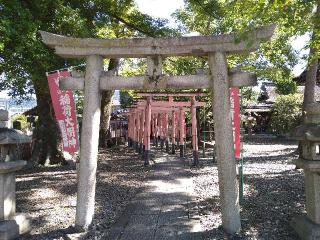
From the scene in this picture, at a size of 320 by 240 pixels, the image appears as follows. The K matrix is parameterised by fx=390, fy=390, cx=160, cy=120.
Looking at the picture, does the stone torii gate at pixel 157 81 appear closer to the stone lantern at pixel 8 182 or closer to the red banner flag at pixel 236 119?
the stone lantern at pixel 8 182

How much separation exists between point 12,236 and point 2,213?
0.42 m

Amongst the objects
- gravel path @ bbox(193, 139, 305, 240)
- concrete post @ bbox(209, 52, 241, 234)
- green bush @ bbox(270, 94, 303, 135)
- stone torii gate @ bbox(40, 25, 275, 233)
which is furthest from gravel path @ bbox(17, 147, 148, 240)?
green bush @ bbox(270, 94, 303, 135)

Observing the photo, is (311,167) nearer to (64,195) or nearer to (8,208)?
(8,208)

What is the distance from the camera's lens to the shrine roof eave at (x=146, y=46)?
660 centimetres

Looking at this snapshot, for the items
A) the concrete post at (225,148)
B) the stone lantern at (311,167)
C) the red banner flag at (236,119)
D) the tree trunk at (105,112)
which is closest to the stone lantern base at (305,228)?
the stone lantern at (311,167)

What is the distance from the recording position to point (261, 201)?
8734mm

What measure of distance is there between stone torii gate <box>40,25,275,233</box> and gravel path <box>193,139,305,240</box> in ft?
1.59

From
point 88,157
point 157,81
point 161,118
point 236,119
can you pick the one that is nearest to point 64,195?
point 88,157

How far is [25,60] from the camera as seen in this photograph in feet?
32.2

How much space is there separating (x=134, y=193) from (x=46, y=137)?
6.65 metres

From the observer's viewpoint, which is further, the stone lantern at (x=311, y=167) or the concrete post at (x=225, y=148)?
the concrete post at (x=225, y=148)

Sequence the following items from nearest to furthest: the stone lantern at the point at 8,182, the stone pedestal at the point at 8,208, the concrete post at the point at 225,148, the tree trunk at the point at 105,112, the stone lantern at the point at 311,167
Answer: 1. the stone lantern at the point at 311,167
2. the stone pedestal at the point at 8,208
3. the stone lantern at the point at 8,182
4. the concrete post at the point at 225,148
5. the tree trunk at the point at 105,112

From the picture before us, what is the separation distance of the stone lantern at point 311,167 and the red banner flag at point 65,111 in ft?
15.5

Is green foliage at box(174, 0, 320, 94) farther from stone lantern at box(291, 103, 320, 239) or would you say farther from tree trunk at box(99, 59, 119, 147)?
tree trunk at box(99, 59, 119, 147)
